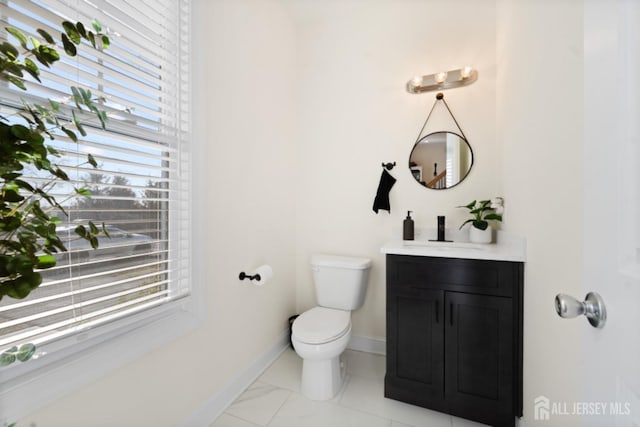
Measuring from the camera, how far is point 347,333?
1.63m

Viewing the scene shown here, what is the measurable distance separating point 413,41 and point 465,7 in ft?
1.27

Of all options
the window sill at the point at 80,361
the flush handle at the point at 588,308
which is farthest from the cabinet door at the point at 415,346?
the window sill at the point at 80,361

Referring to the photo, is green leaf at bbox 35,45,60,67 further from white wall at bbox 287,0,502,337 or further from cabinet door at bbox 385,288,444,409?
white wall at bbox 287,0,502,337

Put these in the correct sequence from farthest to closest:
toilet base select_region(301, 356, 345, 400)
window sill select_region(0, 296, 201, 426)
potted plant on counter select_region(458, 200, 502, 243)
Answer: potted plant on counter select_region(458, 200, 502, 243) < toilet base select_region(301, 356, 345, 400) < window sill select_region(0, 296, 201, 426)

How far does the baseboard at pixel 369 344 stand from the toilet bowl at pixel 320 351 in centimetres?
49

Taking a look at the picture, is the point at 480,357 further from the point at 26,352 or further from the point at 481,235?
the point at 26,352

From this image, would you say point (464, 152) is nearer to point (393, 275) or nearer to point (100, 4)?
point (393, 275)

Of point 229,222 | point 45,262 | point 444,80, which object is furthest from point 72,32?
point 444,80

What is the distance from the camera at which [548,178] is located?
3.34ft

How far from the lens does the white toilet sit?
4.99 ft

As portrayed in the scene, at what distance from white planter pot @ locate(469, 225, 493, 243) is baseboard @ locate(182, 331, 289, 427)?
1.61m

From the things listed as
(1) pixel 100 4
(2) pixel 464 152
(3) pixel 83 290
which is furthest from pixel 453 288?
(1) pixel 100 4

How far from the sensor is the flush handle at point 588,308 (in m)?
0.49

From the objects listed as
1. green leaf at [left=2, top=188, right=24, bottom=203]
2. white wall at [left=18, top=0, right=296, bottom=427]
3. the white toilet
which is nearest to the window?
white wall at [left=18, top=0, right=296, bottom=427]
